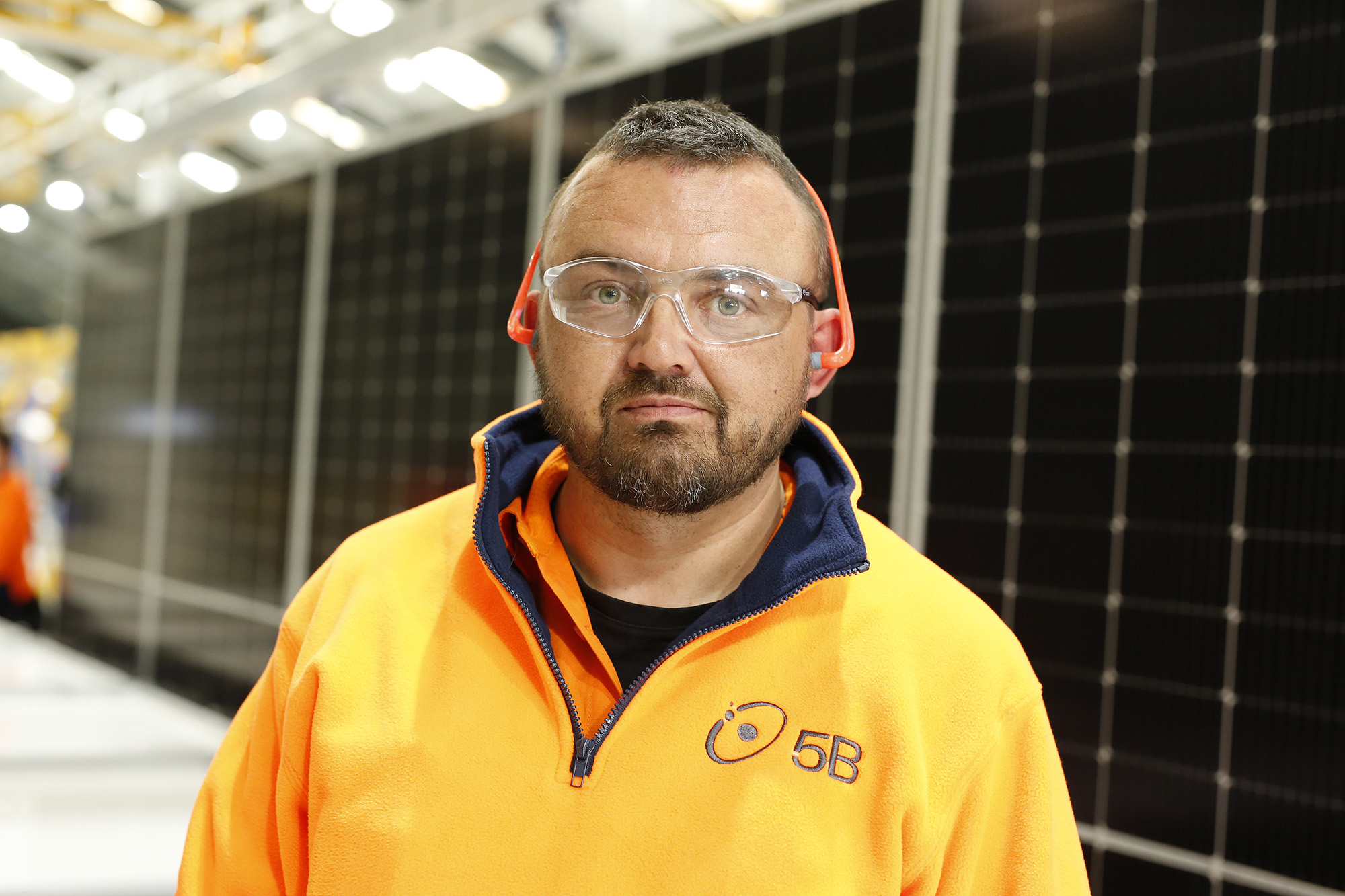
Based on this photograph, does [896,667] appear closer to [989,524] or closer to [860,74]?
[989,524]

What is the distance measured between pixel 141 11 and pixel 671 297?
808 cm

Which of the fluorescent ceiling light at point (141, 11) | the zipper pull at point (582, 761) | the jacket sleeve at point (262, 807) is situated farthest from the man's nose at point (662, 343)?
the fluorescent ceiling light at point (141, 11)

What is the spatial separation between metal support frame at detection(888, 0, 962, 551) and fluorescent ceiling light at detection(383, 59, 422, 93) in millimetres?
3473

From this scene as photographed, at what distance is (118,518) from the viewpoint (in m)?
9.86

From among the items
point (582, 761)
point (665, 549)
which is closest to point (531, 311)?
point (665, 549)

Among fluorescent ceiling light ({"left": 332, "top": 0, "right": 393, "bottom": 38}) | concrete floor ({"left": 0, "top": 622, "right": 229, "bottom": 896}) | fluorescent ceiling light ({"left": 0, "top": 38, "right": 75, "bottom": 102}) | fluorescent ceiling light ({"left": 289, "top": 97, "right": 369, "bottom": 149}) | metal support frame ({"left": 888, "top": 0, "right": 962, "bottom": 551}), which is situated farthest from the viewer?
fluorescent ceiling light ({"left": 0, "top": 38, "right": 75, "bottom": 102})

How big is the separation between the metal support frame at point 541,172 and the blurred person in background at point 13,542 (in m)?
5.37

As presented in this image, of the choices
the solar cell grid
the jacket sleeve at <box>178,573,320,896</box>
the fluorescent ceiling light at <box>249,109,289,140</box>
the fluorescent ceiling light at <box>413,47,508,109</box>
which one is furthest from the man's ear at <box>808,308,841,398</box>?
the fluorescent ceiling light at <box>413,47,508,109</box>

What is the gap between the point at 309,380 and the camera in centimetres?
762

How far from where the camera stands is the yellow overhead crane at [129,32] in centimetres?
736

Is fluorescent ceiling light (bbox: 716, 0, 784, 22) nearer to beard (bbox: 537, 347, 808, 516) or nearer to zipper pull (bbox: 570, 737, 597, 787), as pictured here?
beard (bbox: 537, 347, 808, 516)

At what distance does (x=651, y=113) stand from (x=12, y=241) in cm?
1154

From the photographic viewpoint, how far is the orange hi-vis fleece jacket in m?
1.43

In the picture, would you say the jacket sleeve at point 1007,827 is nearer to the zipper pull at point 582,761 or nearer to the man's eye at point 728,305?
the zipper pull at point 582,761
